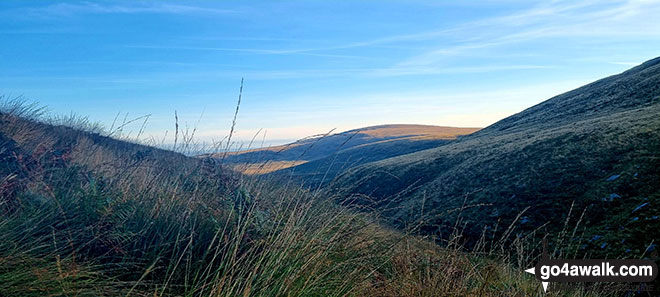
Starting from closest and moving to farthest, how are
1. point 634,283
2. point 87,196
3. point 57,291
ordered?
1. point 57,291
2. point 87,196
3. point 634,283

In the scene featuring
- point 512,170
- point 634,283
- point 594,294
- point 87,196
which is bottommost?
point 634,283

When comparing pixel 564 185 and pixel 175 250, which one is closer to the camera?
pixel 175 250

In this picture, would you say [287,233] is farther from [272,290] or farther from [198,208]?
[198,208]

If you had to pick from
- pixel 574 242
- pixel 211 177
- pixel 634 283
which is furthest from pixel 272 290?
pixel 574 242

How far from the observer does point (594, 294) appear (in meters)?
6.33

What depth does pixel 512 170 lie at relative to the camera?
57.9 feet

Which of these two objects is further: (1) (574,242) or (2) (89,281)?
(1) (574,242)

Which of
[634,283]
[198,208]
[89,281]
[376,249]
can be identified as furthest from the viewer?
[634,283]

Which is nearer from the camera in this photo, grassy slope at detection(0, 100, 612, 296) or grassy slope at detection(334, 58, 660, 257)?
grassy slope at detection(0, 100, 612, 296)

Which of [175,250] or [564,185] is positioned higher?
[175,250]

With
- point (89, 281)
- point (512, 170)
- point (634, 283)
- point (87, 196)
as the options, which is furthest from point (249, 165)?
point (512, 170)

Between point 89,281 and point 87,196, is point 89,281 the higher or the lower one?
the lower one

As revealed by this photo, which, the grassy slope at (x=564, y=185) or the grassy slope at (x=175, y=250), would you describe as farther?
the grassy slope at (x=564, y=185)

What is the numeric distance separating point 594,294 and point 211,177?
6.08 metres
